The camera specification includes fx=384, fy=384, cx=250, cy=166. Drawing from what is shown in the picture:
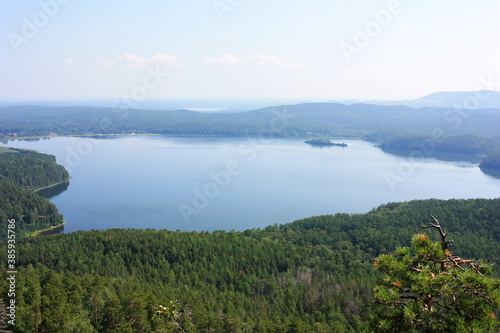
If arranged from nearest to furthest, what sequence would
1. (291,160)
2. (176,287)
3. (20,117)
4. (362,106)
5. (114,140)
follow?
(176,287), (291,160), (114,140), (20,117), (362,106)

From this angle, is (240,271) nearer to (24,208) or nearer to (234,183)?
(24,208)

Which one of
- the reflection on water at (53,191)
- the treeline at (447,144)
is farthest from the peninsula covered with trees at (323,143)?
the reflection on water at (53,191)

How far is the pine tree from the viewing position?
6.53 ft

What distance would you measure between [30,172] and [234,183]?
51.6 ft

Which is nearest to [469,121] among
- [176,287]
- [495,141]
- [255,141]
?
[495,141]

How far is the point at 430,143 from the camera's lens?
5300 centimetres

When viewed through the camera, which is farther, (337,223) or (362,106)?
(362,106)

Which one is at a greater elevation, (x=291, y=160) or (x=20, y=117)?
(x=20, y=117)

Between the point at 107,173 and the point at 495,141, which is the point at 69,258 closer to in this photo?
the point at 107,173

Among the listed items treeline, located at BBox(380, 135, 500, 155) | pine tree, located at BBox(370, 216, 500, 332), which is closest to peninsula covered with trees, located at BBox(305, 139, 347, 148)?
treeline, located at BBox(380, 135, 500, 155)

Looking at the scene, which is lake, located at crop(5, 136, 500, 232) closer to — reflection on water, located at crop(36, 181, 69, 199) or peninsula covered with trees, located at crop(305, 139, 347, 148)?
reflection on water, located at crop(36, 181, 69, 199)

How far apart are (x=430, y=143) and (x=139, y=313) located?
53851 mm

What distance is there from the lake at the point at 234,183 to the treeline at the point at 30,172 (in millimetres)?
1356

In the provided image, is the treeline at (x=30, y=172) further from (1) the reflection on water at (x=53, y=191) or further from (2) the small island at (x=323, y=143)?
(2) the small island at (x=323, y=143)
